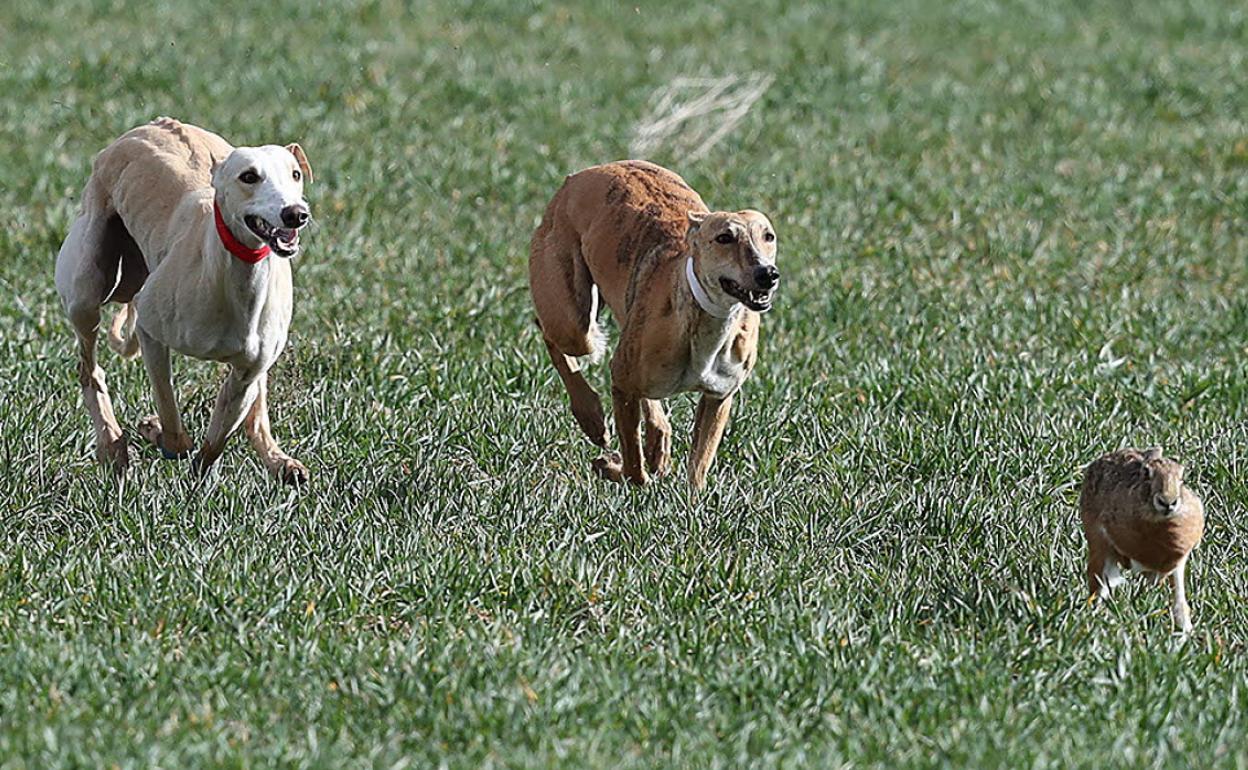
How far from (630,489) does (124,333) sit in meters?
2.37

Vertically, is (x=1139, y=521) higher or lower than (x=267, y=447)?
higher

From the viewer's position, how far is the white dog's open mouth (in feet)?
19.4

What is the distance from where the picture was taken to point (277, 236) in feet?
19.5

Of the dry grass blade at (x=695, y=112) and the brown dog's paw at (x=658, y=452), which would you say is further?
the dry grass blade at (x=695, y=112)

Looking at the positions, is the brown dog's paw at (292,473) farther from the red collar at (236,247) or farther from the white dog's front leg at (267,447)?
the red collar at (236,247)

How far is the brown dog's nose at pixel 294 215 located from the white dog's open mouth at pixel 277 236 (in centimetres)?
4

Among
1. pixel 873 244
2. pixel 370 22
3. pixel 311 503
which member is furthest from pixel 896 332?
pixel 370 22

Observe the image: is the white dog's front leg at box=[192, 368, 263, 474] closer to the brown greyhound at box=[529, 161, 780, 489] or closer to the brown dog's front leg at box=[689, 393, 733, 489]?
the brown greyhound at box=[529, 161, 780, 489]

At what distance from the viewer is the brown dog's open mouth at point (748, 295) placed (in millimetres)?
6125

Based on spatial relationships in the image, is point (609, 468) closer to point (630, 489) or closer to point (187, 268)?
point (630, 489)

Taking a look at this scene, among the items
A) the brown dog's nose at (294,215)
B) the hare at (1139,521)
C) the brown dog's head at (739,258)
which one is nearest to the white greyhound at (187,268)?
the brown dog's nose at (294,215)

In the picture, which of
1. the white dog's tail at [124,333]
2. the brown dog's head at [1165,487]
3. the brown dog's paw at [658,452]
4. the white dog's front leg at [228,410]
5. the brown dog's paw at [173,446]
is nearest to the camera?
the brown dog's head at [1165,487]

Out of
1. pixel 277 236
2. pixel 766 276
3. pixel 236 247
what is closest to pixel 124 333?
pixel 236 247

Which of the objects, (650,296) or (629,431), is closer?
(650,296)
